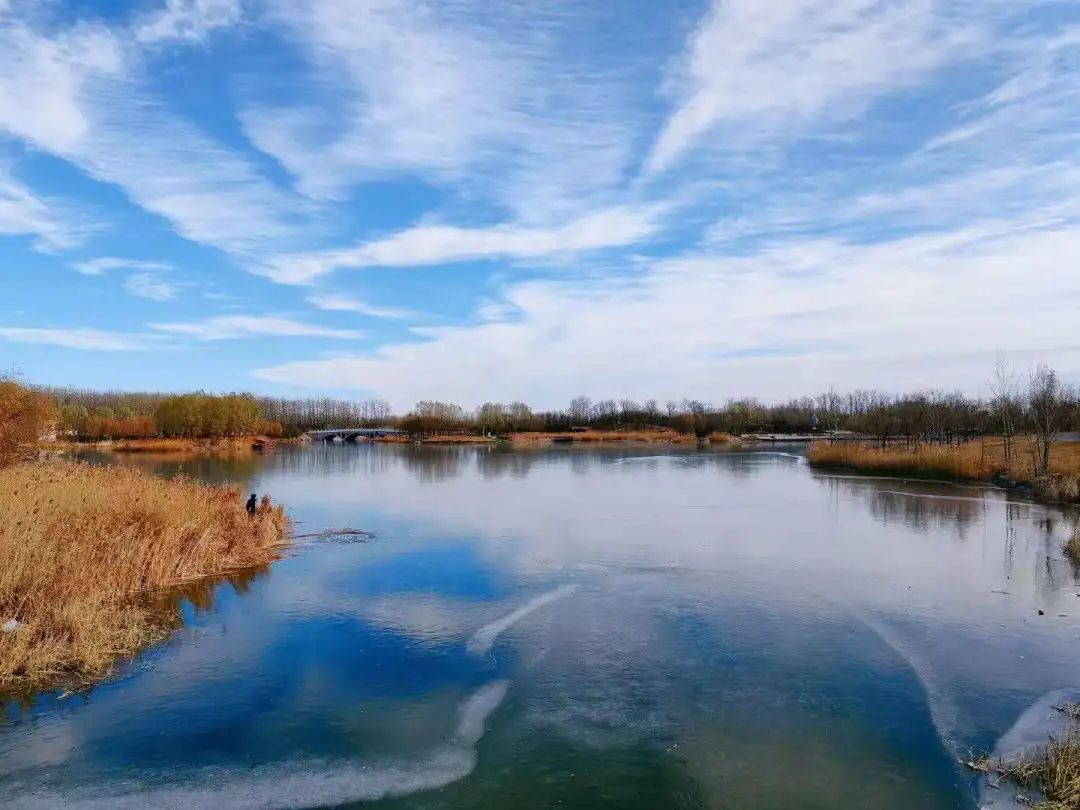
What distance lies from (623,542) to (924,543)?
23.0 feet

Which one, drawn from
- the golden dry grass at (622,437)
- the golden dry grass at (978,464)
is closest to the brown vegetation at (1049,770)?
the golden dry grass at (978,464)

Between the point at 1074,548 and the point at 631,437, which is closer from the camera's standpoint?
the point at 1074,548

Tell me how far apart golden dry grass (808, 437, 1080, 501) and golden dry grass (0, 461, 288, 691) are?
24997mm

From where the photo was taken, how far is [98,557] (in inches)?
478

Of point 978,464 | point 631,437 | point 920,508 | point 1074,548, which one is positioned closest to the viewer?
point 1074,548

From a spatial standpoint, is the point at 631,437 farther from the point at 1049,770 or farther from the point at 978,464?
the point at 1049,770

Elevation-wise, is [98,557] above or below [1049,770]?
above

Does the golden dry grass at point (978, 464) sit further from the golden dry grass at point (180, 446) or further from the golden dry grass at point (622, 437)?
the golden dry grass at point (180, 446)

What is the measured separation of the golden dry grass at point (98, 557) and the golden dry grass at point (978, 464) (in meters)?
25.0

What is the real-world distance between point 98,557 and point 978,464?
108 feet

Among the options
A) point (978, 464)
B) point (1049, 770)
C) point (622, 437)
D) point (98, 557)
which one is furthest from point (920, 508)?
point (622, 437)

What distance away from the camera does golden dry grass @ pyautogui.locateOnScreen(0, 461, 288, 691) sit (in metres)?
9.12

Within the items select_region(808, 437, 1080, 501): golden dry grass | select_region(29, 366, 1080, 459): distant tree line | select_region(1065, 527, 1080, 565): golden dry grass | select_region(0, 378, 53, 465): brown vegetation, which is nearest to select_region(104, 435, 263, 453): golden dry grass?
select_region(29, 366, 1080, 459): distant tree line

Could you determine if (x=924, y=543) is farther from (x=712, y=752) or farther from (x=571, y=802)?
(x=571, y=802)
